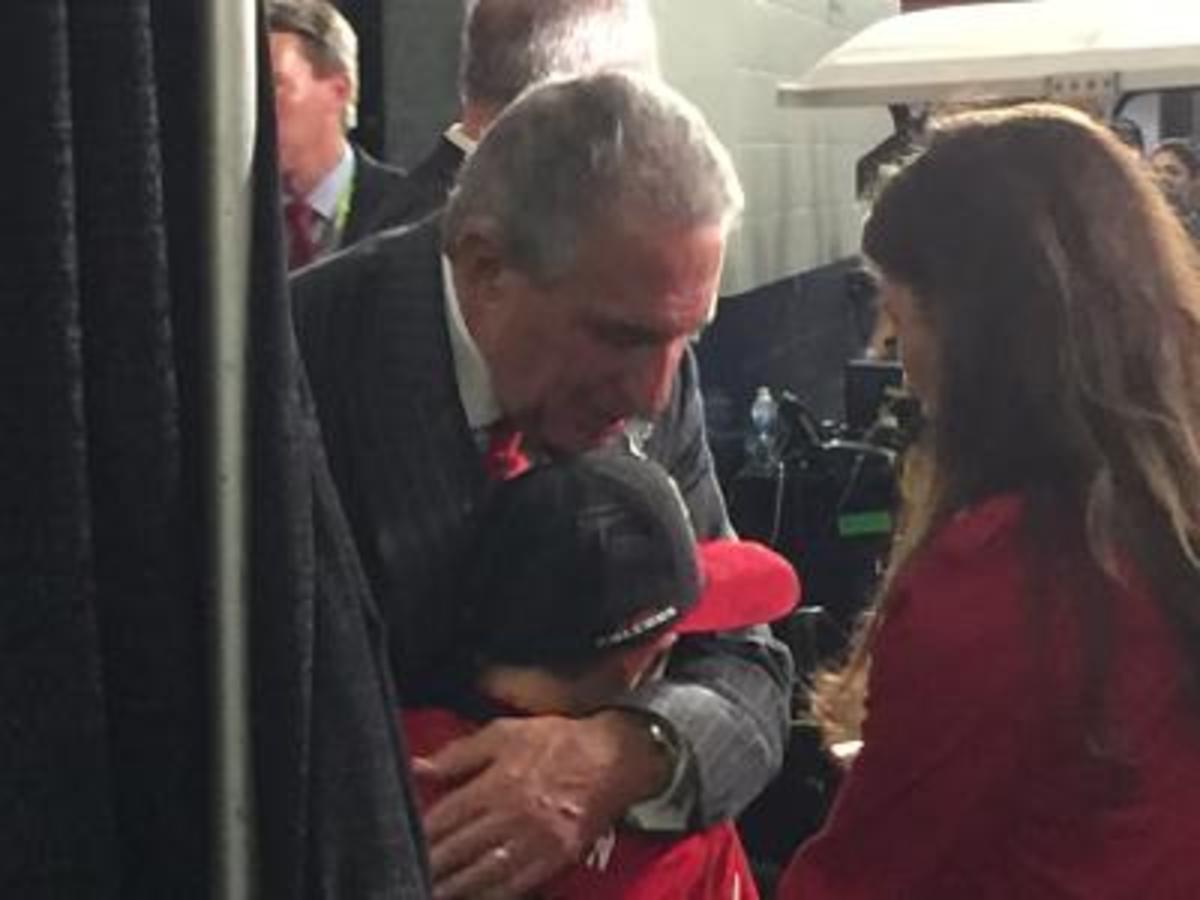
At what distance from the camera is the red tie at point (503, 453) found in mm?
1714

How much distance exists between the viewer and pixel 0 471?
0.92m

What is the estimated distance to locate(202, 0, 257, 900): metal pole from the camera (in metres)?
1.00

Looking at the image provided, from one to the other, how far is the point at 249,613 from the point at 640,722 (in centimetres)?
70

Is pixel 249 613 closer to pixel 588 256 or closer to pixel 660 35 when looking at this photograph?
pixel 588 256

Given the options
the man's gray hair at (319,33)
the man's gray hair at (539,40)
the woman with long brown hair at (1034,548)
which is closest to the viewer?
the woman with long brown hair at (1034,548)

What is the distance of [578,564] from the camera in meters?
1.54

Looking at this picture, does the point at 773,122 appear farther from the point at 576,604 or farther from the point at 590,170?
the point at 576,604

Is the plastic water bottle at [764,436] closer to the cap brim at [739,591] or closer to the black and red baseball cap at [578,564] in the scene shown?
the cap brim at [739,591]

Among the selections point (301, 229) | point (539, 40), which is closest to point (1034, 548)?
point (539, 40)

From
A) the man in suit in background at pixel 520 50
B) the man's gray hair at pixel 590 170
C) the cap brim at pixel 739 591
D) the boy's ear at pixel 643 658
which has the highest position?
the man in suit in background at pixel 520 50

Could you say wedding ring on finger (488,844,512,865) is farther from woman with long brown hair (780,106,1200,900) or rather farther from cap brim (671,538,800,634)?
woman with long brown hair (780,106,1200,900)

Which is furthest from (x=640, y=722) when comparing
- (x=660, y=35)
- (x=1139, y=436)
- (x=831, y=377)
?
(x=831, y=377)

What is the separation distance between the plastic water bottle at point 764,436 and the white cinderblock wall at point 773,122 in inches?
37.1

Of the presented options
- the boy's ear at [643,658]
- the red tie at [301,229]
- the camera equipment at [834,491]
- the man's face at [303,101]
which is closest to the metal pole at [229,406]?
the boy's ear at [643,658]
